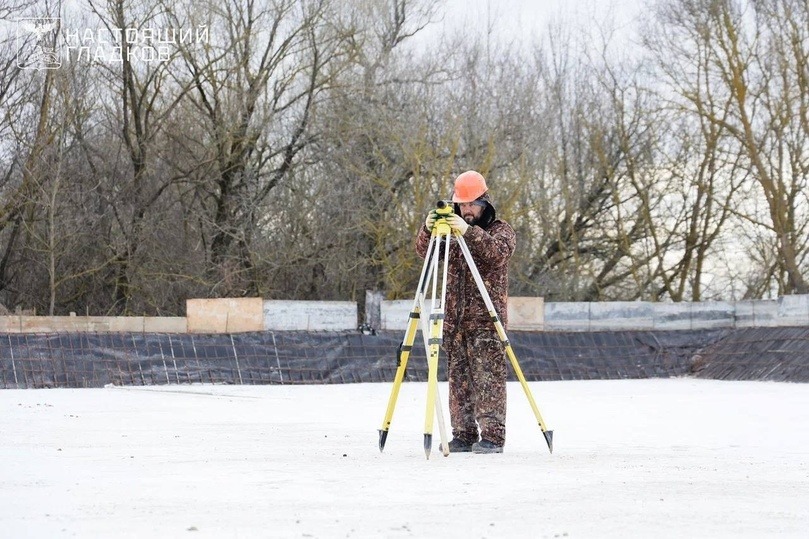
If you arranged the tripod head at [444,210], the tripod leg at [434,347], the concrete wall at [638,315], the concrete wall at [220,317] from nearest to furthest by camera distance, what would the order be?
the tripod leg at [434,347] → the tripod head at [444,210] → the concrete wall at [220,317] → the concrete wall at [638,315]

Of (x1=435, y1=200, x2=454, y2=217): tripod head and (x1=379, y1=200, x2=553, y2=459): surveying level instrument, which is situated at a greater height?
(x1=435, y1=200, x2=454, y2=217): tripod head

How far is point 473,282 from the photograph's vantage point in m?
6.98

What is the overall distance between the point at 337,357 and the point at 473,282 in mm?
10914

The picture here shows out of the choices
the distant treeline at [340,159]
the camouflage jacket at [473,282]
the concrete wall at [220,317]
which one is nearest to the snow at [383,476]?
the camouflage jacket at [473,282]

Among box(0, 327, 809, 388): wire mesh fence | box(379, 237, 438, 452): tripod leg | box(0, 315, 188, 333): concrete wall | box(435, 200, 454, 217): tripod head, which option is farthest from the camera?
box(0, 315, 188, 333): concrete wall

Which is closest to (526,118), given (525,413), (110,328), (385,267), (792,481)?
(385,267)

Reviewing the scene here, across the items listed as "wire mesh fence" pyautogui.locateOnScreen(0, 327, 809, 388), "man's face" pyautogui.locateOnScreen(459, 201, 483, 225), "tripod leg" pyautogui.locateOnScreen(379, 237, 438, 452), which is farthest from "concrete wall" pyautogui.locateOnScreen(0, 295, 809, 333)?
"tripod leg" pyautogui.locateOnScreen(379, 237, 438, 452)

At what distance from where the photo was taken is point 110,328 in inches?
712

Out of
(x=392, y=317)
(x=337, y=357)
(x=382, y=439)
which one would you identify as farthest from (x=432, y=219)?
(x=392, y=317)

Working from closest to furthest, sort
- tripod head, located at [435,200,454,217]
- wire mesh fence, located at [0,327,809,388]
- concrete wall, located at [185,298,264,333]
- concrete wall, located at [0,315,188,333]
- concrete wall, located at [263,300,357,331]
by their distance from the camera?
tripod head, located at [435,200,454,217] → wire mesh fence, located at [0,327,809,388] → concrete wall, located at [0,315,188,333] → concrete wall, located at [185,298,264,333] → concrete wall, located at [263,300,357,331]

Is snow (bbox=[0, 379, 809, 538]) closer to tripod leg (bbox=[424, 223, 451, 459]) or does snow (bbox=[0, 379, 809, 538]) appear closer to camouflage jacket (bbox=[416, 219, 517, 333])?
tripod leg (bbox=[424, 223, 451, 459])

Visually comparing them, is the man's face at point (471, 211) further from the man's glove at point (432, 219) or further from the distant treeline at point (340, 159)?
the distant treeline at point (340, 159)

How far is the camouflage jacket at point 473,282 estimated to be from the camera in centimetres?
693

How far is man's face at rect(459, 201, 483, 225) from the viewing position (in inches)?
279
